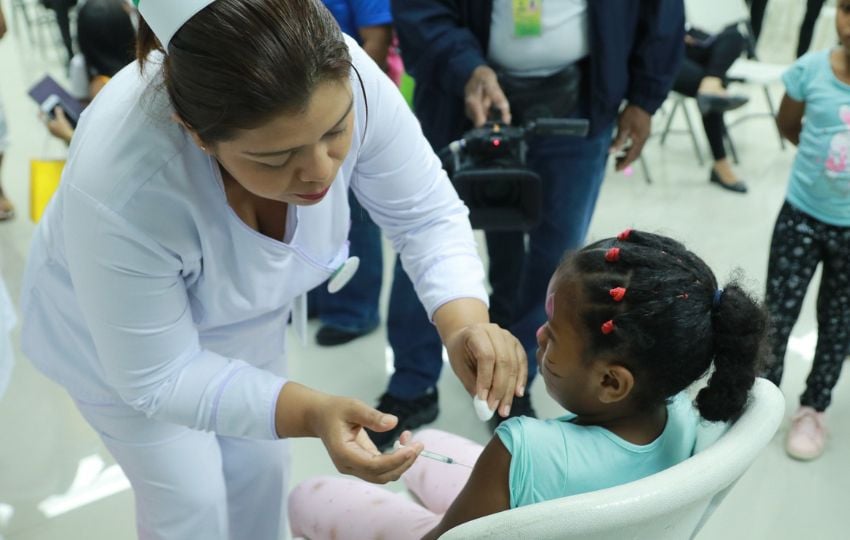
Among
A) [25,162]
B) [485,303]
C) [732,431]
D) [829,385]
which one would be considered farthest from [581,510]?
[25,162]

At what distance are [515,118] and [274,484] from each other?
987 millimetres

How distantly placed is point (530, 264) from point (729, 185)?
1.85m

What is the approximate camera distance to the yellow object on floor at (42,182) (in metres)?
2.33

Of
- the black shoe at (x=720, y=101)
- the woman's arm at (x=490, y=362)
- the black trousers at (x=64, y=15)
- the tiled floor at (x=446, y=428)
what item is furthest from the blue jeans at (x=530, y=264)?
the black trousers at (x=64, y=15)

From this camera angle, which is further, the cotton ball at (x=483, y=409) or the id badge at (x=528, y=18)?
the id badge at (x=528, y=18)

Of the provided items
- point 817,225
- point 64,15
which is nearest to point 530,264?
point 817,225

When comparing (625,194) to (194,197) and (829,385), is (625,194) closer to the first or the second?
(829,385)

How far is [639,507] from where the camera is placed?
76 centimetres

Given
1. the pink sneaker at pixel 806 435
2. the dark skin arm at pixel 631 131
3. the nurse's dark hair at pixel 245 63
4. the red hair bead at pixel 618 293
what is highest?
the nurse's dark hair at pixel 245 63

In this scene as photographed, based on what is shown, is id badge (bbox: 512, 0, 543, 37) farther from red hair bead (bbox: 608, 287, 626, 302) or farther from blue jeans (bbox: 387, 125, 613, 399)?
red hair bead (bbox: 608, 287, 626, 302)

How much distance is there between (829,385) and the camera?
2.10 meters

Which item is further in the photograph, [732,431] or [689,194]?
[689,194]

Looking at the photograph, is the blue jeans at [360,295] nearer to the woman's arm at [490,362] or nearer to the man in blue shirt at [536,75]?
the man in blue shirt at [536,75]

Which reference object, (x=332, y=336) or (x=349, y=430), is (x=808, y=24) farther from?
(x=349, y=430)
